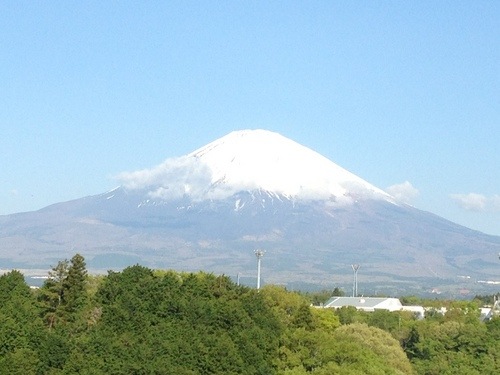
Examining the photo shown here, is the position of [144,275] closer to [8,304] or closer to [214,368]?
[8,304]

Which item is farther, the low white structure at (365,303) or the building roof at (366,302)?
the building roof at (366,302)

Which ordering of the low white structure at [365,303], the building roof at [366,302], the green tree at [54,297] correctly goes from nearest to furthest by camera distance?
1. the green tree at [54,297]
2. the low white structure at [365,303]
3. the building roof at [366,302]

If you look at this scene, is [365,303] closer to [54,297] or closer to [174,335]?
[54,297]

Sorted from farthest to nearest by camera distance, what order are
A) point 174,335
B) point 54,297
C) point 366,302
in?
point 366,302 < point 54,297 < point 174,335

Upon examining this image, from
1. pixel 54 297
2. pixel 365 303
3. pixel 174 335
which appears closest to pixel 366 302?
pixel 365 303

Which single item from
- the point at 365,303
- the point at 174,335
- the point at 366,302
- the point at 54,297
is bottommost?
the point at 174,335

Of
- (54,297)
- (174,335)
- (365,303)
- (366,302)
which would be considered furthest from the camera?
(366,302)

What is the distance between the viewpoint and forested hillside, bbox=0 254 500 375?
161 ft

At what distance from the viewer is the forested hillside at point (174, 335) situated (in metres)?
48.9

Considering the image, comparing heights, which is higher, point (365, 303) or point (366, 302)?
point (366, 302)

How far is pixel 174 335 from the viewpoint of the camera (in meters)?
53.8

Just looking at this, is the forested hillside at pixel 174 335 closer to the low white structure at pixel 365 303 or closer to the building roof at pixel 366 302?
the low white structure at pixel 365 303

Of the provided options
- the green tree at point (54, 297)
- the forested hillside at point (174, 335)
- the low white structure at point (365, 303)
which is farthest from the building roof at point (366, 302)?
the green tree at point (54, 297)

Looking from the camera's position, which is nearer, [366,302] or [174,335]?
[174,335]
